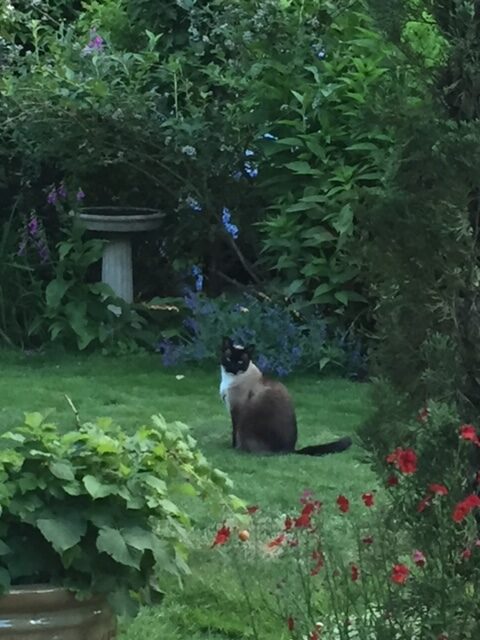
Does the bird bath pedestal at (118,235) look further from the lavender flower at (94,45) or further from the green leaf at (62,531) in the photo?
the green leaf at (62,531)

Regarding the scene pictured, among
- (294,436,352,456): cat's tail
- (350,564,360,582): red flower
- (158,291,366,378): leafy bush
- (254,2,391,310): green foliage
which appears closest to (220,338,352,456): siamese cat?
(294,436,352,456): cat's tail

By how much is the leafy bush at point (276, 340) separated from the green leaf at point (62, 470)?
5.67 meters

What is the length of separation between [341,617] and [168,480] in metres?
0.58

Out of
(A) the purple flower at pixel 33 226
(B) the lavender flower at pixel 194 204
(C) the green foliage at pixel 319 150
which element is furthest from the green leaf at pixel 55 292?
(C) the green foliage at pixel 319 150

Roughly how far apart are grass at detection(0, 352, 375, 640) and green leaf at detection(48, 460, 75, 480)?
107cm

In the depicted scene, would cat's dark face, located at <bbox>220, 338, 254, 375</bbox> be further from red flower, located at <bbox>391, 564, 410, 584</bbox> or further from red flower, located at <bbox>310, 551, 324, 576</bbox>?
red flower, located at <bbox>391, 564, 410, 584</bbox>

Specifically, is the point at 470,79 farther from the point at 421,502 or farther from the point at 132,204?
the point at 132,204

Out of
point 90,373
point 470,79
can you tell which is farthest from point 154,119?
point 470,79

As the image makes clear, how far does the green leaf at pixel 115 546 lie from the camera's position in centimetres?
340

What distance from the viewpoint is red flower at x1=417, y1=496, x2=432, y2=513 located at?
3.21 meters

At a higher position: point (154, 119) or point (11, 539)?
point (154, 119)

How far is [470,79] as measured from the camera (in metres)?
3.66

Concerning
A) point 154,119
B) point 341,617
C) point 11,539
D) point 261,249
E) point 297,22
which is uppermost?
point 297,22

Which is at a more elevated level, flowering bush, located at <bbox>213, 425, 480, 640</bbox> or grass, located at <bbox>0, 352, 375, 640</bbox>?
flowering bush, located at <bbox>213, 425, 480, 640</bbox>
